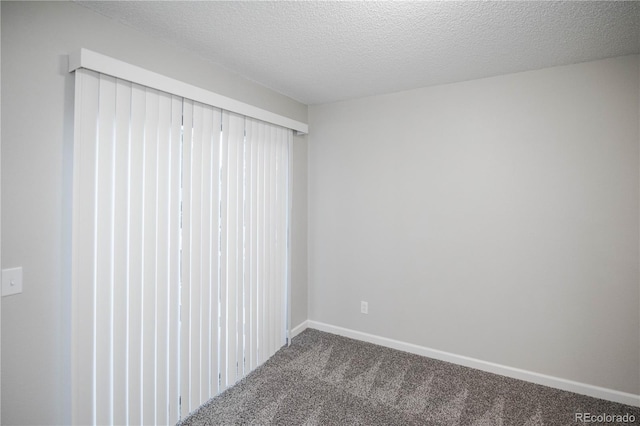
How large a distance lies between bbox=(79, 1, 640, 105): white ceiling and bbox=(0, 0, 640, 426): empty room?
0.02 m

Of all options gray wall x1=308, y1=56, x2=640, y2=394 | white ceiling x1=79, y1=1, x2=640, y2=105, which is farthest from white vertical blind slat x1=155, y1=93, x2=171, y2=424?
gray wall x1=308, y1=56, x2=640, y2=394

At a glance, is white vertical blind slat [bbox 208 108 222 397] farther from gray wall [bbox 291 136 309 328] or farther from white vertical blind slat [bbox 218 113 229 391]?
gray wall [bbox 291 136 309 328]

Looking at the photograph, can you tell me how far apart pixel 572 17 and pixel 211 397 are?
3.34 m

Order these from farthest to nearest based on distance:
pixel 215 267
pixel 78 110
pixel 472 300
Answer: pixel 472 300, pixel 215 267, pixel 78 110

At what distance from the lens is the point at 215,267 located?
7.98 feet

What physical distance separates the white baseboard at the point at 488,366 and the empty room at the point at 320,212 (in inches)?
0.7

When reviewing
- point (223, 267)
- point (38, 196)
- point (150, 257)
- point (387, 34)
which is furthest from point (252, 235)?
point (387, 34)

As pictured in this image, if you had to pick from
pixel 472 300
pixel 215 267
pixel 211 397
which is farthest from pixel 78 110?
pixel 472 300

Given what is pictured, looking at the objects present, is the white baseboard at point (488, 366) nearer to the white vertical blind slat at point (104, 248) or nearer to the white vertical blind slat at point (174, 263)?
the white vertical blind slat at point (174, 263)

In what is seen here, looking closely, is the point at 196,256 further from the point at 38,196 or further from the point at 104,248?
the point at 38,196

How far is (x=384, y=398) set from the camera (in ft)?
7.80

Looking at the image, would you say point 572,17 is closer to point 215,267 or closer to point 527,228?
point 527,228

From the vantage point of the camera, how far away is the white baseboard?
7.72ft

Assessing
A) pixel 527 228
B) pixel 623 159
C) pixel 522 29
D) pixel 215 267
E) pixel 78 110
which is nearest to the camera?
pixel 78 110
